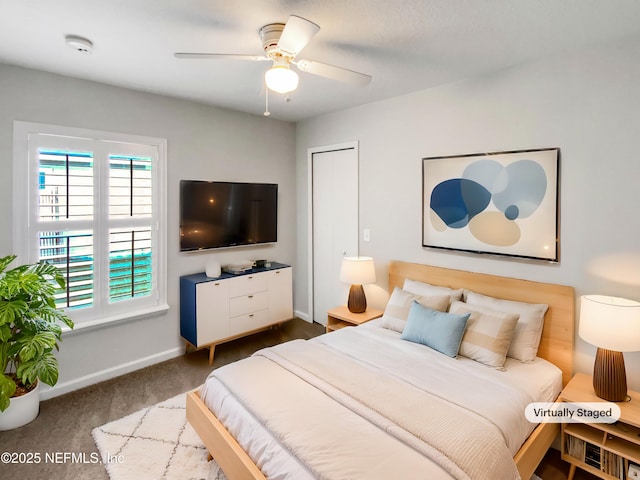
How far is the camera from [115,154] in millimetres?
3076

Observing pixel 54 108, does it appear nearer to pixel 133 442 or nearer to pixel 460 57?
pixel 133 442

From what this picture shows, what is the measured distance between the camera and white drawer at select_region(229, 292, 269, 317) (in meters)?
3.60

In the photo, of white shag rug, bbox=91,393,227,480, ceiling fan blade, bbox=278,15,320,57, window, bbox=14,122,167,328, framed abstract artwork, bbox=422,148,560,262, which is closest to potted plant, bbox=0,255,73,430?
window, bbox=14,122,167,328

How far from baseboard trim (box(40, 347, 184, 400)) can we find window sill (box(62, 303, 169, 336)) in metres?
0.41

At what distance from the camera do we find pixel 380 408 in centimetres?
176

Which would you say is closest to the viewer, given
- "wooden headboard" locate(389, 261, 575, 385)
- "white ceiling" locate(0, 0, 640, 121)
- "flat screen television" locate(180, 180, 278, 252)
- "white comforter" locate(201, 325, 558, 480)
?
"white comforter" locate(201, 325, 558, 480)

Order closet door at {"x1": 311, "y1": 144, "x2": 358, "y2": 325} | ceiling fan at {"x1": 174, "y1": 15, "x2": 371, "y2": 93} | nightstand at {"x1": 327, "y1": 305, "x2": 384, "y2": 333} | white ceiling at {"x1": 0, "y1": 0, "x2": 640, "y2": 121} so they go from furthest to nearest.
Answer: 1. closet door at {"x1": 311, "y1": 144, "x2": 358, "y2": 325}
2. nightstand at {"x1": 327, "y1": 305, "x2": 384, "y2": 333}
3. white ceiling at {"x1": 0, "y1": 0, "x2": 640, "y2": 121}
4. ceiling fan at {"x1": 174, "y1": 15, "x2": 371, "y2": 93}

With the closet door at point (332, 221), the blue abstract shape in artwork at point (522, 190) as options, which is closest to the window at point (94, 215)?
the closet door at point (332, 221)

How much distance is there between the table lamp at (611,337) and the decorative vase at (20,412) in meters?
3.67

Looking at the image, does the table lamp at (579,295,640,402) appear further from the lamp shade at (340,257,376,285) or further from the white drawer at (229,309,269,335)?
the white drawer at (229,309,269,335)

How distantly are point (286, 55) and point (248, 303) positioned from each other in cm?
253

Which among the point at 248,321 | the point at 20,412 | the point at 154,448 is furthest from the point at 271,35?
the point at 20,412

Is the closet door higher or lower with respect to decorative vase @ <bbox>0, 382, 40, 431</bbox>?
higher

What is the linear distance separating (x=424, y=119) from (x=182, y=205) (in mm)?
2444
